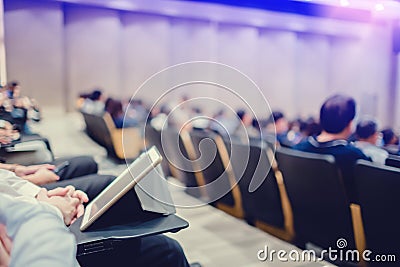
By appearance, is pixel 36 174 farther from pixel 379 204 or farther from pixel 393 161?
pixel 393 161

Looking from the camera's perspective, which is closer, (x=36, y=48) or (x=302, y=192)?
(x=302, y=192)

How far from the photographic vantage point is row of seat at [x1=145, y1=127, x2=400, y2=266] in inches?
54.2

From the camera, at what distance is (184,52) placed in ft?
29.4

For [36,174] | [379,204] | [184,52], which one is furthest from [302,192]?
[184,52]

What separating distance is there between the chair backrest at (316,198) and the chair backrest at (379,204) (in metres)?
0.09

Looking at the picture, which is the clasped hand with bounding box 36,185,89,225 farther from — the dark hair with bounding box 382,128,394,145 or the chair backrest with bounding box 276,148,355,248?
the dark hair with bounding box 382,128,394,145

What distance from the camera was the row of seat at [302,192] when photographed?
1377mm

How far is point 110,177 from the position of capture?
1.72m

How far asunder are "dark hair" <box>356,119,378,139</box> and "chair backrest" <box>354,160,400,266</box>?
4.08 ft

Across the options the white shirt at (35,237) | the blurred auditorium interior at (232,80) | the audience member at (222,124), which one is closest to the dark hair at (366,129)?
the blurred auditorium interior at (232,80)

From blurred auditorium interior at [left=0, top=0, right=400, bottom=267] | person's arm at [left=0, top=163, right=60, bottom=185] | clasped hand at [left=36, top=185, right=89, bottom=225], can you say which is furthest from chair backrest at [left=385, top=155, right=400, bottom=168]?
person's arm at [left=0, top=163, right=60, bottom=185]

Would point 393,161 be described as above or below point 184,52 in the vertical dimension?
below

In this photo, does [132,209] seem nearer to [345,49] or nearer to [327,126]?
[327,126]

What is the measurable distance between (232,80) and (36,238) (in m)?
0.59
